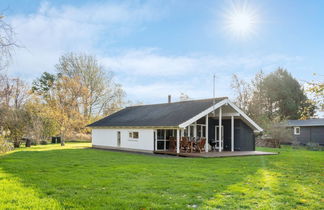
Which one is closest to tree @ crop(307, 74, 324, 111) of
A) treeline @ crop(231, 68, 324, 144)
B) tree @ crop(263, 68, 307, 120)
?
treeline @ crop(231, 68, 324, 144)

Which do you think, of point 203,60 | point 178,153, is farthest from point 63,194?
point 203,60

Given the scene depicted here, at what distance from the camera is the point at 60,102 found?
33.0 meters

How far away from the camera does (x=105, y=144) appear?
25.2 m

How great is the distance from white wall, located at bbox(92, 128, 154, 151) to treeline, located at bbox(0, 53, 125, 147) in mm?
5451

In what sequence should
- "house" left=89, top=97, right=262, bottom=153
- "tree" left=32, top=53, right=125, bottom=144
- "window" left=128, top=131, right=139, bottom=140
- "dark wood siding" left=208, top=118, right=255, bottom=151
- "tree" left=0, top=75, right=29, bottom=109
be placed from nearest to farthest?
"house" left=89, top=97, right=262, bottom=153
"window" left=128, top=131, right=139, bottom=140
"dark wood siding" left=208, top=118, right=255, bottom=151
"tree" left=0, top=75, right=29, bottom=109
"tree" left=32, top=53, right=125, bottom=144

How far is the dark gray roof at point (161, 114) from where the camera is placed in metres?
19.5

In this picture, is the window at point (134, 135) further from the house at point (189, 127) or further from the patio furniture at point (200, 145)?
the patio furniture at point (200, 145)

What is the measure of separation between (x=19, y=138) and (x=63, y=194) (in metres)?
22.6

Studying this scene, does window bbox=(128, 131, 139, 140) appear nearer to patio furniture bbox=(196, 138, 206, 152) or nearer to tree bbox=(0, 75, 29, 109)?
patio furniture bbox=(196, 138, 206, 152)

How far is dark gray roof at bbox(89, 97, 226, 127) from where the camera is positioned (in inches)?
766

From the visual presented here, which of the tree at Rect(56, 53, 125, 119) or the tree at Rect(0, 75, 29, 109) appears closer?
the tree at Rect(0, 75, 29, 109)

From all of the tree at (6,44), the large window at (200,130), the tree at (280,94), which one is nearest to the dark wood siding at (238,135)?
the large window at (200,130)

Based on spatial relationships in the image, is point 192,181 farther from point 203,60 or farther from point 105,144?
point 203,60

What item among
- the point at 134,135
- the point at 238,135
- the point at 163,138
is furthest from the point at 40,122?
the point at 238,135
